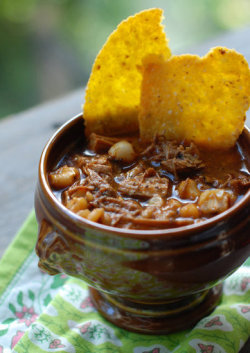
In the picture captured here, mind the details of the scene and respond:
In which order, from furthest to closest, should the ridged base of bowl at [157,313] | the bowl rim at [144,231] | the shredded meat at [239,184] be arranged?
the ridged base of bowl at [157,313] → the shredded meat at [239,184] → the bowl rim at [144,231]

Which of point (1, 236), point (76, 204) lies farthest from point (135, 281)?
point (1, 236)

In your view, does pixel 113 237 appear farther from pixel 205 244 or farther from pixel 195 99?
pixel 195 99

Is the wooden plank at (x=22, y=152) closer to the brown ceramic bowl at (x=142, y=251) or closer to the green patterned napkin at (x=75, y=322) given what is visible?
the green patterned napkin at (x=75, y=322)

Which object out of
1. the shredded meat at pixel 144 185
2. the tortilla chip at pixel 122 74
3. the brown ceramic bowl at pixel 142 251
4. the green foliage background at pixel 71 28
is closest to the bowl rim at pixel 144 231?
the brown ceramic bowl at pixel 142 251

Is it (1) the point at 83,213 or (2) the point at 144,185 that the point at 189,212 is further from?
(1) the point at 83,213

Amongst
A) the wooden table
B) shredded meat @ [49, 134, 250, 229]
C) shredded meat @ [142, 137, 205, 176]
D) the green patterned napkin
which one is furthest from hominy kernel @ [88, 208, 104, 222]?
the wooden table
